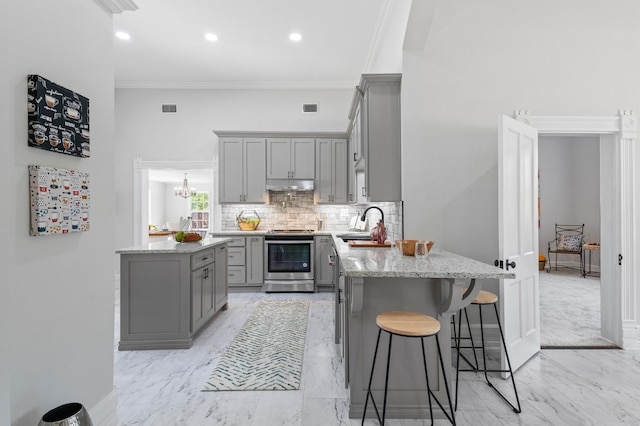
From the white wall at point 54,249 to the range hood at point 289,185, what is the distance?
11.6ft

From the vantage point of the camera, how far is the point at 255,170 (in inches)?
216

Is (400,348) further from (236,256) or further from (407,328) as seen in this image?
(236,256)

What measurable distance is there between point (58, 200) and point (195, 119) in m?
4.67

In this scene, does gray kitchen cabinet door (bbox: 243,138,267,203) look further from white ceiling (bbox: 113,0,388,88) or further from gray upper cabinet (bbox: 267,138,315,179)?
white ceiling (bbox: 113,0,388,88)

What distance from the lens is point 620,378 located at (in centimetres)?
248

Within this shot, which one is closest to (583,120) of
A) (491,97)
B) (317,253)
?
(491,97)

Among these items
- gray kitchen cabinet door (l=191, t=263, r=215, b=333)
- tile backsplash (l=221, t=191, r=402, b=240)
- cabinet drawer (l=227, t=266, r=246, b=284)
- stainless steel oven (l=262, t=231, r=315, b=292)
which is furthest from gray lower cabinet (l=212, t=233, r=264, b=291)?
gray kitchen cabinet door (l=191, t=263, r=215, b=333)

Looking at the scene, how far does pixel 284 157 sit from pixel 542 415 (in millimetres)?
4628

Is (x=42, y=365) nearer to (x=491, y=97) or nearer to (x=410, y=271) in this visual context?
(x=410, y=271)

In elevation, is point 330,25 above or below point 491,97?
above

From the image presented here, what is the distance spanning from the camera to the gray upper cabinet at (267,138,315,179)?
18.0 feet

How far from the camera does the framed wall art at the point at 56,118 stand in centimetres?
140

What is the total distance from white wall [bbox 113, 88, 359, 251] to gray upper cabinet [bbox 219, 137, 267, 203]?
1.48 feet

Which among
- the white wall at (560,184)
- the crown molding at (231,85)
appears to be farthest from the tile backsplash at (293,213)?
the white wall at (560,184)
